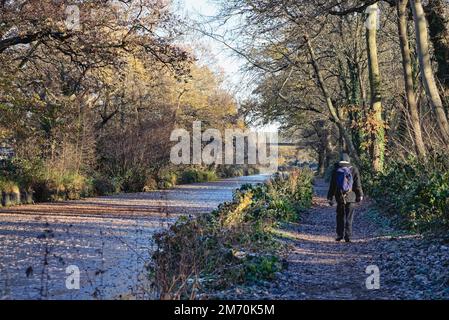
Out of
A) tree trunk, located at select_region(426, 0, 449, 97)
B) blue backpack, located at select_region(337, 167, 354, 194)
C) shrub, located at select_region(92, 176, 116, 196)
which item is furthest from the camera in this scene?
shrub, located at select_region(92, 176, 116, 196)

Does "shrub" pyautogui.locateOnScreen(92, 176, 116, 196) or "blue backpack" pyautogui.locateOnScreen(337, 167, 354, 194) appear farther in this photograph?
"shrub" pyautogui.locateOnScreen(92, 176, 116, 196)

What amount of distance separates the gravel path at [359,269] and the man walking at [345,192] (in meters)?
0.39

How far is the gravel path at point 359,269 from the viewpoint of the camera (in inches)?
295

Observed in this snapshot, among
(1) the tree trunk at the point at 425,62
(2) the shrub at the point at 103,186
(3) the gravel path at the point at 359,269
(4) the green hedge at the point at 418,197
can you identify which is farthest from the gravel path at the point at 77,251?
(2) the shrub at the point at 103,186

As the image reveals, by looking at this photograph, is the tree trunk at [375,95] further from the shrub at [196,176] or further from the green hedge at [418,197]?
the shrub at [196,176]

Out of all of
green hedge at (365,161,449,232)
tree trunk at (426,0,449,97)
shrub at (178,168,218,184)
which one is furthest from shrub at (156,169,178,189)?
tree trunk at (426,0,449,97)

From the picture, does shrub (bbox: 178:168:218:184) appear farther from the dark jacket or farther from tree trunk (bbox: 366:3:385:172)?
the dark jacket

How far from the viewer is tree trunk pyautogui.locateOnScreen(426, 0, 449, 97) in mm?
17422

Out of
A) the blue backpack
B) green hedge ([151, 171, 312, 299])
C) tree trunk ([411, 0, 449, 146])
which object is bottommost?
green hedge ([151, 171, 312, 299])

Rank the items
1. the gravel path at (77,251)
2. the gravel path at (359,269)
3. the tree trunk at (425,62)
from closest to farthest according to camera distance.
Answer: the gravel path at (359,269) → the gravel path at (77,251) → the tree trunk at (425,62)

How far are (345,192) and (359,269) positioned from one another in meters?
3.21

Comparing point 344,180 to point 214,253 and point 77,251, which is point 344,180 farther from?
point 77,251

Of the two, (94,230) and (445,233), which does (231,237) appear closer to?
(445,233)

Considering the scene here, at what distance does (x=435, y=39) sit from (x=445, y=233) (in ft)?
31.2
